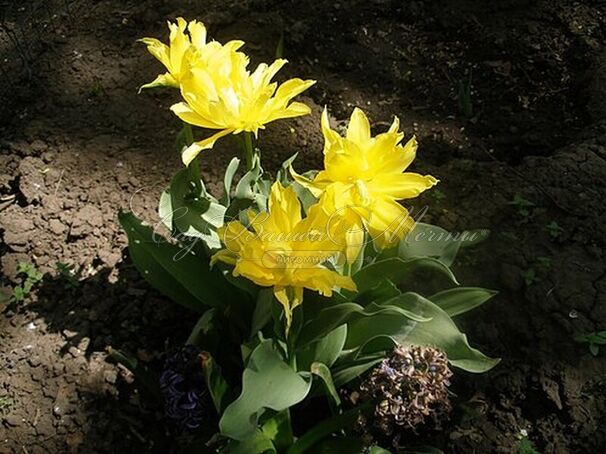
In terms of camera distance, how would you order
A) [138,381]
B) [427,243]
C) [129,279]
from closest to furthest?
[427,243]
[138,381]
[129,279]

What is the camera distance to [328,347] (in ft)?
5.47

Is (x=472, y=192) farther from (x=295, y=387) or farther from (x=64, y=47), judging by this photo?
(x=64, y=47)

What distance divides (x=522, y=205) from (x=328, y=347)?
3.26 feet

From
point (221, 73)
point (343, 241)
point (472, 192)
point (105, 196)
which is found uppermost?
point (221, 73)

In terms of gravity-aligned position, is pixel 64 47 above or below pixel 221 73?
below

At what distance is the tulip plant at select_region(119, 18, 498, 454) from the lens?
4.80 ft

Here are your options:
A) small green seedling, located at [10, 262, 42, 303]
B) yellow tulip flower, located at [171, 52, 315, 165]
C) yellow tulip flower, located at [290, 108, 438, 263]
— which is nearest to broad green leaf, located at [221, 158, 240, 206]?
yellow tulip flower, located at [171, 52, 315, 165]

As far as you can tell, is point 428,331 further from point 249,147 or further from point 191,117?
point 191,117

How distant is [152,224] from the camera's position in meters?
2.32

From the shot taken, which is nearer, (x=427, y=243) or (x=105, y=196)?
(x=427, y=243)

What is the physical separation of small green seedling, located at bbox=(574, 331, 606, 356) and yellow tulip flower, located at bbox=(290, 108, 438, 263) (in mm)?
826

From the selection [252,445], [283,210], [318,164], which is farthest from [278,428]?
[318,164]

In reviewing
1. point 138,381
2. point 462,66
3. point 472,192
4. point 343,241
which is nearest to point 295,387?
point 343,241

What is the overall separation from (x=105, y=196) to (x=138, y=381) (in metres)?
0.72
